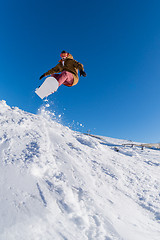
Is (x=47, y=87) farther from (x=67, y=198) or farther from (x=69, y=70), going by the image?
(x=67, y=198)

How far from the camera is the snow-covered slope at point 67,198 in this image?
1.59 metres

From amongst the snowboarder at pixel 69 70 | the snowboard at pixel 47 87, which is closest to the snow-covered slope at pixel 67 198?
the snowboard at pixel 47 87

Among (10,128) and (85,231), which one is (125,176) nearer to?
(85,231)

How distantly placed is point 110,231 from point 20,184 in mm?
1401

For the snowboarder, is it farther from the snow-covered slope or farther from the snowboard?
the snow-covered slope

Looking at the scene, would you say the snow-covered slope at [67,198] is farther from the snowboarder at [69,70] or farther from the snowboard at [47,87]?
the snowboarder at [69,70]

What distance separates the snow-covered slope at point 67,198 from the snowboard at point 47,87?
2.13m

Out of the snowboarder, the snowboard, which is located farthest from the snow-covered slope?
the snowboarder

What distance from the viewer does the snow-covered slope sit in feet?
5.22

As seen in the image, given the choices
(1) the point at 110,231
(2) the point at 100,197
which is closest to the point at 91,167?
(2) the point at 100,197

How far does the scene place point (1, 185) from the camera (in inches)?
79.3

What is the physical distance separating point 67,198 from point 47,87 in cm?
405

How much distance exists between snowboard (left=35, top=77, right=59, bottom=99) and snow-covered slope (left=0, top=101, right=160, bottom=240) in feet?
6.98

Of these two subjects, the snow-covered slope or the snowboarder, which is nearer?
the snow-covered slope
